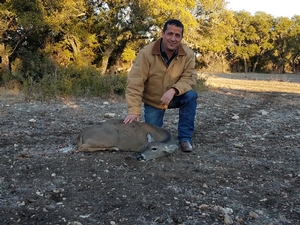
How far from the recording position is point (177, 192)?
321 cm

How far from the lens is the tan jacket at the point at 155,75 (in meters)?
4.54

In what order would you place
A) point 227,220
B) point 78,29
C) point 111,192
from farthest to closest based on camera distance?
1. point 78,29
2. point 111,192
3. point 227,220

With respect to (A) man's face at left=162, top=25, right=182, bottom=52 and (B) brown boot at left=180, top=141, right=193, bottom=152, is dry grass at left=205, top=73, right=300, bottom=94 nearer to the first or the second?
(B) brown boot at left=180, top=141, right=193, bottom=152

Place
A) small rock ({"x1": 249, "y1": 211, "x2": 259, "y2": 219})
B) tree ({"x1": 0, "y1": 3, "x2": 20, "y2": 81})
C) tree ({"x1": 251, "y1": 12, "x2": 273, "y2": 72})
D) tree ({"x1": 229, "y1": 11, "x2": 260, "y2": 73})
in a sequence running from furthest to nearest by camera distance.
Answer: tree ({"x1": 251, "y1": 12, "x2": 273, "y2": 72}), tree ({"x1": 229, "y1": 11, "x2": 260, "y2": 73}), tree ({"x1": 0, "y1": 3, "x2": 20, "y2": 81}), small rock ({"x1": 249, "y1": 211, "x2": 259, "y2": 219})

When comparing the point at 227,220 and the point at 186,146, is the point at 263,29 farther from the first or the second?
the point at 227,220

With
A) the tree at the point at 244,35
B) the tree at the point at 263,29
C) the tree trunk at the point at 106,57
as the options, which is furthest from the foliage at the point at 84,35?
the tree at the point at 263,29

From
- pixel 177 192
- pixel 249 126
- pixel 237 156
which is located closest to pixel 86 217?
pixel 177 192

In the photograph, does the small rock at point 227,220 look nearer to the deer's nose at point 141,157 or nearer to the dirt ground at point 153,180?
the dirt ground at point 153,180

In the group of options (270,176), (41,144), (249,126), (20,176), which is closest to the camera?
(20,176)

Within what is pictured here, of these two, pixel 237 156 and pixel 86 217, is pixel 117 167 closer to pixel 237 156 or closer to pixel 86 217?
pixel 86 217

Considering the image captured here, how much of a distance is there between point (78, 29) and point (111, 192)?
1134cm

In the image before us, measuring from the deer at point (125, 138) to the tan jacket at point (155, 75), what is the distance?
29cm

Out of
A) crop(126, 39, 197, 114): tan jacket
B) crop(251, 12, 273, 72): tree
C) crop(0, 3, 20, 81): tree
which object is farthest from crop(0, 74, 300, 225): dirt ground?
crop(251, 12, 273, 72): tree

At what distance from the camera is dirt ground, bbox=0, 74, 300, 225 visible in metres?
2.78
